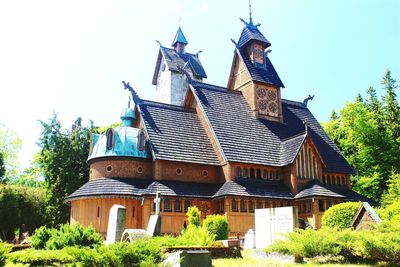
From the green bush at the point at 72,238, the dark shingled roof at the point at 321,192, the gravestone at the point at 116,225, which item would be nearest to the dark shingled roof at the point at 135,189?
the dark shingled roof at the point at 321,192

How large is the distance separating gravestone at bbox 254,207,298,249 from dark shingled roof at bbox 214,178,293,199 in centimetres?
951

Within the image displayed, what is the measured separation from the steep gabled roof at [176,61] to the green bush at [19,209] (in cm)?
2066

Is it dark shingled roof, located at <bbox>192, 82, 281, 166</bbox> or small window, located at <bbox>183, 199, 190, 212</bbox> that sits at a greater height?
dark shingled roof, located at <bbox>192, 82, 281, 166</bbox>

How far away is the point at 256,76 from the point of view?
39.6 metres

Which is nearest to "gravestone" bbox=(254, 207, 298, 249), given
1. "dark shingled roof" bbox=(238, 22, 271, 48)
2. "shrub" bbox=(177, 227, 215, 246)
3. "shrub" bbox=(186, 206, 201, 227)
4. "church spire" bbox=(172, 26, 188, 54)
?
"shrub" bbox=(177, 227, 215, 246)

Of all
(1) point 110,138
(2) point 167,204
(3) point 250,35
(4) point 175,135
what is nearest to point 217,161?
(4) point 175,135

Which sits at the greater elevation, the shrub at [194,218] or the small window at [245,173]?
the small window at [245,173]

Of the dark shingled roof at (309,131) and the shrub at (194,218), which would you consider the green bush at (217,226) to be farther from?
the dark shingled roof at (309,131)

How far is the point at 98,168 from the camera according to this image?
31.7 meters

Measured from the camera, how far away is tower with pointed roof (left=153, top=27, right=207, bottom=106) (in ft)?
169

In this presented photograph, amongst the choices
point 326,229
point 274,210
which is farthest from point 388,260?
point 274,210

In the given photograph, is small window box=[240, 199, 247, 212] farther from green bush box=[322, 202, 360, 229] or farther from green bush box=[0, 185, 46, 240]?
green bush box=[0, 185, 46, 240]

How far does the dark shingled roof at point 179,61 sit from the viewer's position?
52375 millimetres

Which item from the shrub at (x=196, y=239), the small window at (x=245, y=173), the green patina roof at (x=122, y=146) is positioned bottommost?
the shrub at (x=196, y=239)
